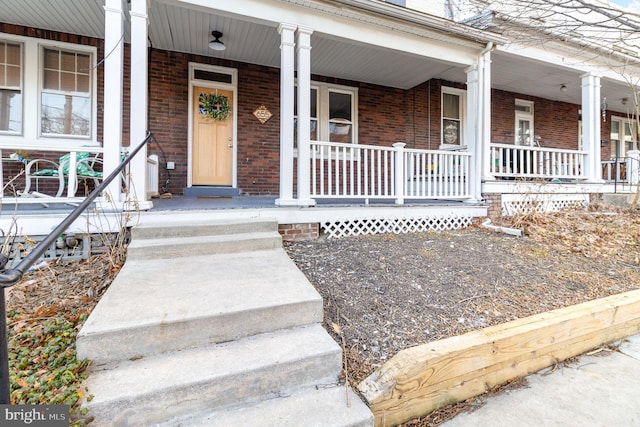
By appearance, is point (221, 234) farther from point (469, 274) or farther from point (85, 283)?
point (469, 274)

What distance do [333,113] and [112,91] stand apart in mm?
4954

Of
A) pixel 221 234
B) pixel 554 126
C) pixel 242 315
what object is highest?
pixel 554 126

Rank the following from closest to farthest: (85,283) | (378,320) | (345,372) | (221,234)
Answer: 1. (345,372)
2. (378,320)
3. (85,283)
4. (221,234)

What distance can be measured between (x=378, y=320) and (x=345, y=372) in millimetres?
598

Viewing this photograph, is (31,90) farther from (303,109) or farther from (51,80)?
(303,109)

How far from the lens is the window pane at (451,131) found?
8609 mm

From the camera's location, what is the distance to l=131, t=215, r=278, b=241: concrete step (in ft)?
11.0

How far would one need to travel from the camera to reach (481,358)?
6.81ft

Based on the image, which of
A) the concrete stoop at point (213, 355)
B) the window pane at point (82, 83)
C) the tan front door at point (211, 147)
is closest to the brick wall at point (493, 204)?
the concrete stoop at point (213, 355)

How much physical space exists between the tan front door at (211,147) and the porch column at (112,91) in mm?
2749

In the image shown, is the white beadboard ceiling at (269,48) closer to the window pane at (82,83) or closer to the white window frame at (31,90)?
the white window frame at (31,90)

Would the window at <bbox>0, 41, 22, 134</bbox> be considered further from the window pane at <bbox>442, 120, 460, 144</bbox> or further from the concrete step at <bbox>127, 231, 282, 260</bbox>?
the window pane at <bbox>442, 120, 460, 144</bbox>

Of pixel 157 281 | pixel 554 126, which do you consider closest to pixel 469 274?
pixel 157 281

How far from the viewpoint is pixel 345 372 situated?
6.57ft
